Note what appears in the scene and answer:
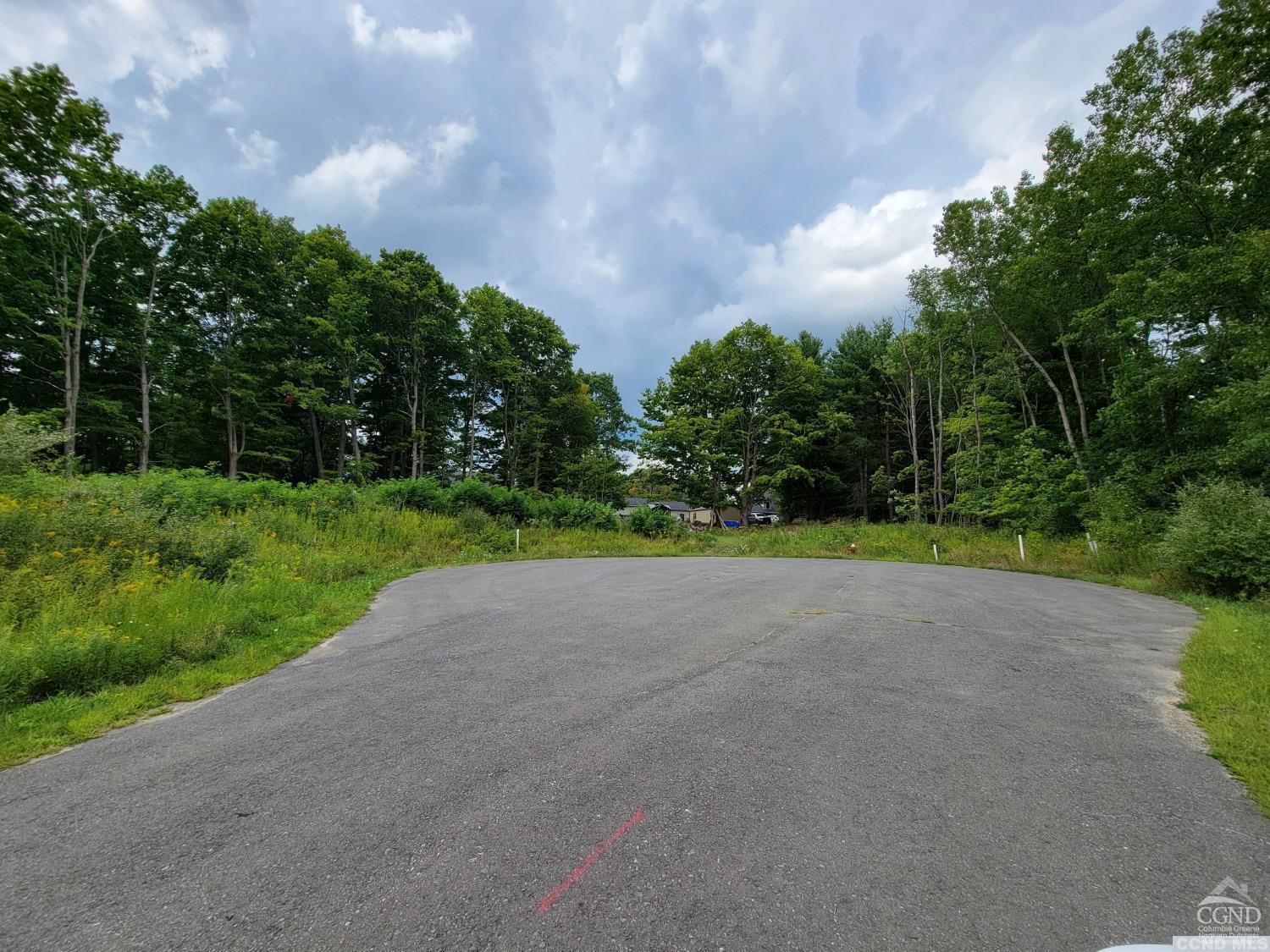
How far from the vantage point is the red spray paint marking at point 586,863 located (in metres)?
1.68

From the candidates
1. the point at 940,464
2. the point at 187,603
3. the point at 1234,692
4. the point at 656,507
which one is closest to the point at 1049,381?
the point at 940,464

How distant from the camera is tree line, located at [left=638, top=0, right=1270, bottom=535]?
1173cm

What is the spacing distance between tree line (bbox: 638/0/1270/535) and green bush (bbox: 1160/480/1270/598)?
2.49 m

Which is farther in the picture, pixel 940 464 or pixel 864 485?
pixel 864 485

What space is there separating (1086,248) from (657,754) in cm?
2234

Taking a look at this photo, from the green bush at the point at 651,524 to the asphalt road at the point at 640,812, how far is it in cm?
1716

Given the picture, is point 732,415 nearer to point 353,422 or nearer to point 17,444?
point 353,422

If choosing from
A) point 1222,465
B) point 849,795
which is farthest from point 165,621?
point 1222,465

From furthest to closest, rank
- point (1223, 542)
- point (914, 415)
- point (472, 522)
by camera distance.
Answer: point (914, 415)
point (472, 522)
point (1223, 542)

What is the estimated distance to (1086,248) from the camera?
16016 millimetres

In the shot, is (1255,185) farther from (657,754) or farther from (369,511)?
(369,511)

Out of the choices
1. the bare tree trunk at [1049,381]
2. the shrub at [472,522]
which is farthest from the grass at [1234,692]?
the shrub at [472,522]

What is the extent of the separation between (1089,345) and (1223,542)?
1360cm

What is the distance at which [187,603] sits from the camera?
520 centimetres
